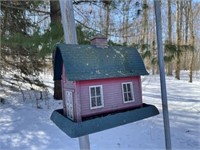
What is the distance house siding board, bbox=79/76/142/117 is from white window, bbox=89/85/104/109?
2cm

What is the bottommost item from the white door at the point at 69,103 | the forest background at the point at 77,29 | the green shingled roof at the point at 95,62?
the white door at the point at 69,103

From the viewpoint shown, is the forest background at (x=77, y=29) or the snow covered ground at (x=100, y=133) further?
the snow covered ground at (x=100, y=133)

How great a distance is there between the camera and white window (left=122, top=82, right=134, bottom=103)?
4.42 feet

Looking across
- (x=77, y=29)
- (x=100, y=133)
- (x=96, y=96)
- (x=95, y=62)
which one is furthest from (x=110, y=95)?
(x=100, y=133)

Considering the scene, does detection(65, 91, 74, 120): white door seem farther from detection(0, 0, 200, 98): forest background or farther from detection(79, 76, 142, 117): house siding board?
detection(0, 0, 200, 98): forest background

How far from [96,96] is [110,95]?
0.10 metres

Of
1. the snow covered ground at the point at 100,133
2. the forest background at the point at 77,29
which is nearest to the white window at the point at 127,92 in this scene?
the forest background at the point at 77,29

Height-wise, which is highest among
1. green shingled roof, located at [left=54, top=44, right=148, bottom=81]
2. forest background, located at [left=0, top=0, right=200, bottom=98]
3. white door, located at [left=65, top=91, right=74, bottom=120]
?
forest background, located at [left=0, top=0, right=200, bottom=98]

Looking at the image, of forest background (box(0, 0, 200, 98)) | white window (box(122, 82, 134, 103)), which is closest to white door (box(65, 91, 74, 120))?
white window (box(122, 82, 134, 103))

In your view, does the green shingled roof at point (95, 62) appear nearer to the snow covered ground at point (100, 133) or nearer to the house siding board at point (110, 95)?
the house siding board at point (110, 95)

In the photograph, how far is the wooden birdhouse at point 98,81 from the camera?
1146 mm

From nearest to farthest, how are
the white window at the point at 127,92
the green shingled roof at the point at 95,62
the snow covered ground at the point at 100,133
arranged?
1. the green shingled roof at the point at 95,62
2. the white window at the point at 127,92
3. the snow covered ground at the point at 100,133

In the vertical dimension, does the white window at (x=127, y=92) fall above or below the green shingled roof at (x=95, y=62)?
below

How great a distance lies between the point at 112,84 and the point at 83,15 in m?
2.23
